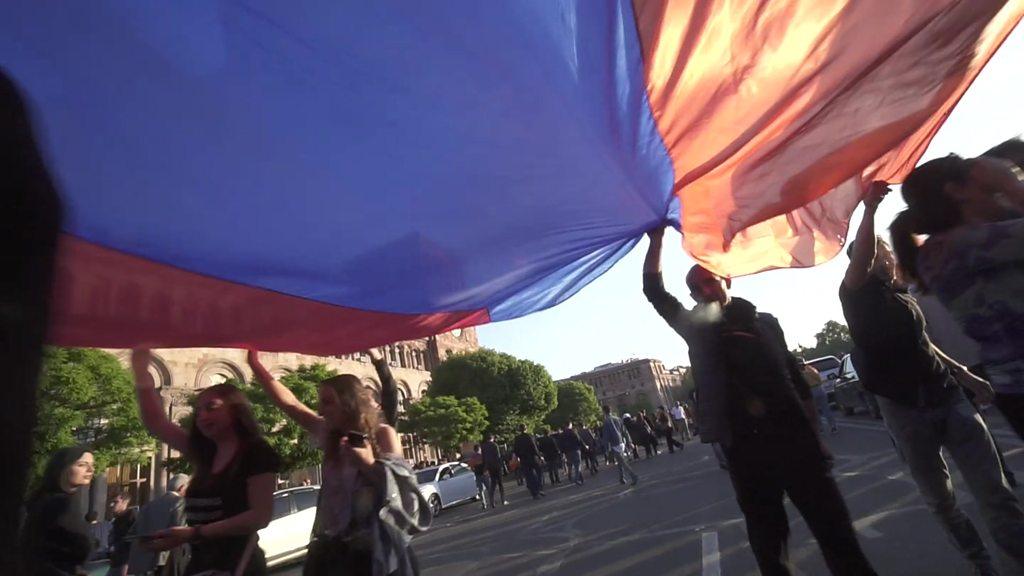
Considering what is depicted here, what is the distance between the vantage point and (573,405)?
73000mm

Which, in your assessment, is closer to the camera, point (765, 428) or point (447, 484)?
point (765, 428)

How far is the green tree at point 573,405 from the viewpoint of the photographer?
7188cm

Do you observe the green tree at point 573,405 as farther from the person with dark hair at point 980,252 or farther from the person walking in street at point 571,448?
the person with dark hair at point 980,252

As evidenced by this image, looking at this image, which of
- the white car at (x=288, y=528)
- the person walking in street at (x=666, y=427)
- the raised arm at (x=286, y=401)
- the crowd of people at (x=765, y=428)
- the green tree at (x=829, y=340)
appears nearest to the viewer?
the crowd of people at (x=765, y=428)

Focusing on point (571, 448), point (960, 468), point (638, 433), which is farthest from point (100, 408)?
point (960, 468)

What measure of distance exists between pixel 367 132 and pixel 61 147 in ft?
3.40

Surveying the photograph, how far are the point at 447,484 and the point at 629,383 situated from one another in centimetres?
11827

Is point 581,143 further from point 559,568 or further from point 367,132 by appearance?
point 559,568

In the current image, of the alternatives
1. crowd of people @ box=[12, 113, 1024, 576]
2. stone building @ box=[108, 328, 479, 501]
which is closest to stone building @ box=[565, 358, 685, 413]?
stone building @ box=[108, 328, 479, 501]

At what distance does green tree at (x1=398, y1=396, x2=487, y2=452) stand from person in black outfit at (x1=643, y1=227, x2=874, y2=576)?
108 ft

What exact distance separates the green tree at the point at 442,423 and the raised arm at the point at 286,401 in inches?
1263

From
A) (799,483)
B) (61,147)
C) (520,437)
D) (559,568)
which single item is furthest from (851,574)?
(520,437)

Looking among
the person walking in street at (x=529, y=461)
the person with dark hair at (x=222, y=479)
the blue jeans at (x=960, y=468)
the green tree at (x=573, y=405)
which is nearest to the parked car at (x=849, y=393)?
the person walking in street at (x=529, y=461)

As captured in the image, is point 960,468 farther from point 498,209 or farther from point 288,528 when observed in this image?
point 288,528
